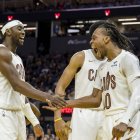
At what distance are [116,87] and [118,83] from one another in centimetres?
5

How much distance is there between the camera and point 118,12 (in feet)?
98.8

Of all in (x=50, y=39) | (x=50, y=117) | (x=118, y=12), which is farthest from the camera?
(x=50, y=39)

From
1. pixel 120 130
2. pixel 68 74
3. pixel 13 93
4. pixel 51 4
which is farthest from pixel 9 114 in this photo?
pixel 51 4

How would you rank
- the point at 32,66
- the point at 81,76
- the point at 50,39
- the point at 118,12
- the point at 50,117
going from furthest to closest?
the point at 50,39
the point at 32,66
the point at 118,12
the point at 50,117
the point at 81,76

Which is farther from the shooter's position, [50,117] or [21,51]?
[21,51]

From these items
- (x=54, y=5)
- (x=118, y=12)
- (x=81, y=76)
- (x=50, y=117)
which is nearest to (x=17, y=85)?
(x=81, y=76)

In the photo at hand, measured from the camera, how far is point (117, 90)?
5.63 m

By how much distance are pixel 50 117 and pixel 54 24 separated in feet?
36.5

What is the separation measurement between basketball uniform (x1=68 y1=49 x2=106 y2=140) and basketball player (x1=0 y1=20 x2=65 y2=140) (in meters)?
0.75

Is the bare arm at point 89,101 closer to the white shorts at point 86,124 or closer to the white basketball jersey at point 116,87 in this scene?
the white basketball jersey at point 116,87

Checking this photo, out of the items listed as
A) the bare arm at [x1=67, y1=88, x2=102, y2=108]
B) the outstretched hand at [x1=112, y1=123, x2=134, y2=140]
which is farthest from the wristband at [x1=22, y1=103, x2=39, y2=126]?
the outstretched hand at [x1=112, y1=123, x2=134, y2=140]

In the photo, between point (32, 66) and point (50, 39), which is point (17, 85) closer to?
point (32, 66)

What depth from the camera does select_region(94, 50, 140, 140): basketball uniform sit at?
550cm

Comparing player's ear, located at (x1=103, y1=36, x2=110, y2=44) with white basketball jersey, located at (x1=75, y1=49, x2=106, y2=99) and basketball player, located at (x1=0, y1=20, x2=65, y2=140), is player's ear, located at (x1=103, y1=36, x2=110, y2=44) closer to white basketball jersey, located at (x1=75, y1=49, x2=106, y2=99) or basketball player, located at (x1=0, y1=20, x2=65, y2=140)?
basketball player, located at (x1=0, y1=20, x2=65, y2=140)
